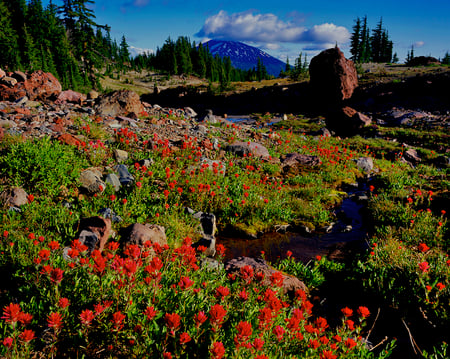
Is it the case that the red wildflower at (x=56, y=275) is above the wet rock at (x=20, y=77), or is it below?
below

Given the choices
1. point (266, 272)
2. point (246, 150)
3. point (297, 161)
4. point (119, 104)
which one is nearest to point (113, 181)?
point (266, 272)

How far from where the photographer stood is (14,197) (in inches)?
225

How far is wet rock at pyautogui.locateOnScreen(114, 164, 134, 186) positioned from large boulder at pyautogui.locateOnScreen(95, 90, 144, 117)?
651cm

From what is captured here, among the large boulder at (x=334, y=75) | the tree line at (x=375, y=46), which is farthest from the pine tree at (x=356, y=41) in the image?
the large boulder at (x=334, y=75)

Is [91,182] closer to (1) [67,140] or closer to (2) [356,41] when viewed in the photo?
(1) [67,140]

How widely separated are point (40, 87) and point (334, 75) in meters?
37.8

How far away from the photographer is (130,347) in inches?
104

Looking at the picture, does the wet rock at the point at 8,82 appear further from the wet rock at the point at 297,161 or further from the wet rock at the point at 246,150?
the wet rock at the point at 297,161

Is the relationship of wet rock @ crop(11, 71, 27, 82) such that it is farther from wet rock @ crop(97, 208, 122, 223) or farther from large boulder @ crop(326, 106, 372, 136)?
large boulder @ crop(326, 106, 372, 136)

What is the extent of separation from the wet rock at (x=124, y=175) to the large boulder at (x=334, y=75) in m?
40.0

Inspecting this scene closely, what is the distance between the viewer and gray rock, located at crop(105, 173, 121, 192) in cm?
730

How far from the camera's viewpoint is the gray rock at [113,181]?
7305 millimetres

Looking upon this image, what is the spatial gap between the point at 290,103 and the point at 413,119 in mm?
26250

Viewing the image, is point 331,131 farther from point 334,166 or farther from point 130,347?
point 130,347
